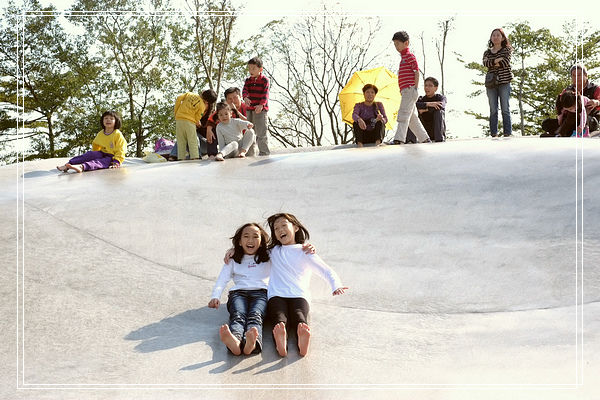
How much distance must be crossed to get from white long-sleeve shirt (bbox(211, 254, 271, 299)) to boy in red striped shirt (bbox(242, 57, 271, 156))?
15.1 feet

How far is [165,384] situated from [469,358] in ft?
6.02

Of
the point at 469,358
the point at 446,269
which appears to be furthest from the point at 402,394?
the point at 446,269

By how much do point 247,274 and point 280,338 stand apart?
30.4 inches

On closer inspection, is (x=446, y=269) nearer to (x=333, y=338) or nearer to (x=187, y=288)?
(x=333, y=338)

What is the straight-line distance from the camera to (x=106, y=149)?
850 centimetres

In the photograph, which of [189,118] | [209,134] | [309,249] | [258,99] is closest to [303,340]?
[309,249]

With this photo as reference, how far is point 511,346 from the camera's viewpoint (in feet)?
13.3

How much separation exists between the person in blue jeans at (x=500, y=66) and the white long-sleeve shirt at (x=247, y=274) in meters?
5.73

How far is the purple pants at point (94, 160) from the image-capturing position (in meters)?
8.27

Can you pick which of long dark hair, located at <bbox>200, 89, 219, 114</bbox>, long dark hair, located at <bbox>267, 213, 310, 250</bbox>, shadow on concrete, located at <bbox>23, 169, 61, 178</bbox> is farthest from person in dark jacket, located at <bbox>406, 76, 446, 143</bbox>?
long dark hair, located at <bbox>267, 213, 310, 250</bbox>

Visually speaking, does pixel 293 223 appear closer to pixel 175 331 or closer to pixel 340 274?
pixel 340 274

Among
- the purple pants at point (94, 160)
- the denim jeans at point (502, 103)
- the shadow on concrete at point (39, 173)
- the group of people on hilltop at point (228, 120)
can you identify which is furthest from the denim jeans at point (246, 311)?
the denim jeans at point (502, 103)

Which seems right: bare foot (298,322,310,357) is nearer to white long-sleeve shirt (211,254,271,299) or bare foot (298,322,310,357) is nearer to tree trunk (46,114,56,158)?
white long-sleeve shirt (211,254,271,299)

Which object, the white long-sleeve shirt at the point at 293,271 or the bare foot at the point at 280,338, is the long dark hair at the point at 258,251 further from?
the bare foot at the point at 280,338
